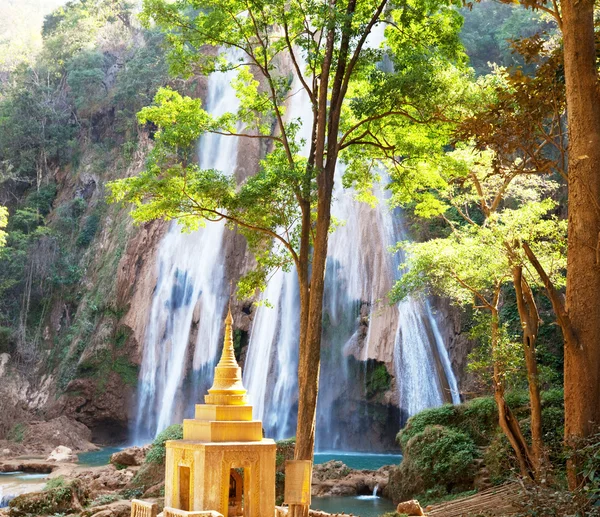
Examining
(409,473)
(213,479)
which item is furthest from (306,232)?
(409,473)

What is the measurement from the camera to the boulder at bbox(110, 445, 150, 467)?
21.7 metres

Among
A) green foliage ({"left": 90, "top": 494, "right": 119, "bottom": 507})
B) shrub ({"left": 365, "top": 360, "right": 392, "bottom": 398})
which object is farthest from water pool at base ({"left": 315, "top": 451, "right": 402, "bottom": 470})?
green foliage ({"left": 90, "top": 494, "right": 119, "bottom": 507})

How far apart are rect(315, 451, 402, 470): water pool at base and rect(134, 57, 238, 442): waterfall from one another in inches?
257

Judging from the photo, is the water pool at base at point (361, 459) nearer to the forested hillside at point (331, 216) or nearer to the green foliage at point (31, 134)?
the forested hillside at point (331, 216)

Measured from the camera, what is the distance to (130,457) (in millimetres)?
21781

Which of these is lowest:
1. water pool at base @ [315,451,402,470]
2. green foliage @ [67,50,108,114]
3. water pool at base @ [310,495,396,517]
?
water pool at base @ [310,495,396,517]

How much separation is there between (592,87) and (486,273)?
21.4ft

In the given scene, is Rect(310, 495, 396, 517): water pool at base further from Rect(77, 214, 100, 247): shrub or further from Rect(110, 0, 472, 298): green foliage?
Rect(77, 214, 100, 247): shrub

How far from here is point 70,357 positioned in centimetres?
3247

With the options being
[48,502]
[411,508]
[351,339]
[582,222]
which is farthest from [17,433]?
[582,222]

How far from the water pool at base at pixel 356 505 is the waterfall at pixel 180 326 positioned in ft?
38.9

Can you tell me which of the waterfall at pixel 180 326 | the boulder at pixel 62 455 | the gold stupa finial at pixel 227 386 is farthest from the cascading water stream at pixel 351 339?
the gold stupa finial at pixel 227 386

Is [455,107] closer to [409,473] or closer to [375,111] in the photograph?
Result: [375,111]

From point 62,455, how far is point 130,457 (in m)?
5.53
